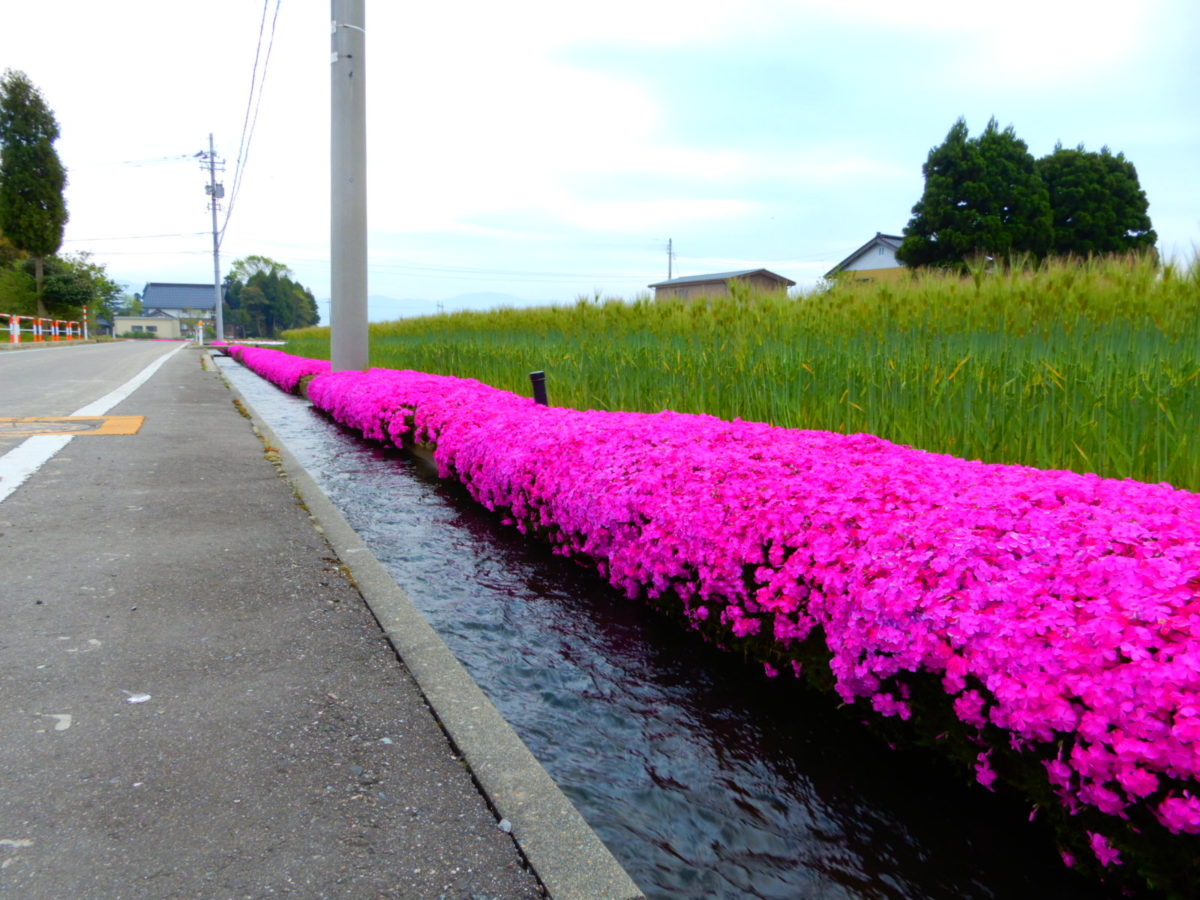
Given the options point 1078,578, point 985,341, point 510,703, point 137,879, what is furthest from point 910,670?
point 985,341

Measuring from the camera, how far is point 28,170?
5069 cm

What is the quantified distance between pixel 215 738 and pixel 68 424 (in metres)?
8.02

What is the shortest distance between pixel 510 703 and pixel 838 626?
46.5 inches

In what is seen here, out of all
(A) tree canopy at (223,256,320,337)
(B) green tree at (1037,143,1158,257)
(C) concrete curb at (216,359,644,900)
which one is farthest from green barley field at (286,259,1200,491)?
(A) tree canopy at (223,256,320,337)

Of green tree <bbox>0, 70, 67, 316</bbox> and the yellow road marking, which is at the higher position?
green tree <bbox>0, 70, 67, 316</bbox>

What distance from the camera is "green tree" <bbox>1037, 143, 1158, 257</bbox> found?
131 ft

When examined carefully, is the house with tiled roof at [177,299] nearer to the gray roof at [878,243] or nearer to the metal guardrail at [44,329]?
the metal guardrail at [44,329]

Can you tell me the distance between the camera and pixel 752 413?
5078 mm

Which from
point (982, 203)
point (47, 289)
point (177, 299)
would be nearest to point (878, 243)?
point (982, 203)

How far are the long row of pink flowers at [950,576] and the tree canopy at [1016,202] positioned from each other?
3855 centimetres

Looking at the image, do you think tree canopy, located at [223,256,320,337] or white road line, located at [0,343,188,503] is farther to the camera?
tree canopy, located at [223,256,320,337]

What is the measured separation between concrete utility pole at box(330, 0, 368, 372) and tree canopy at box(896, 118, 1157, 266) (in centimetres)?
3335

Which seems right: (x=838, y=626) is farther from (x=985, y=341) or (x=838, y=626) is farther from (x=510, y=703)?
(x=985, y=341)

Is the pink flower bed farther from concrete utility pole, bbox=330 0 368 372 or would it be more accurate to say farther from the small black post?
the small black post
